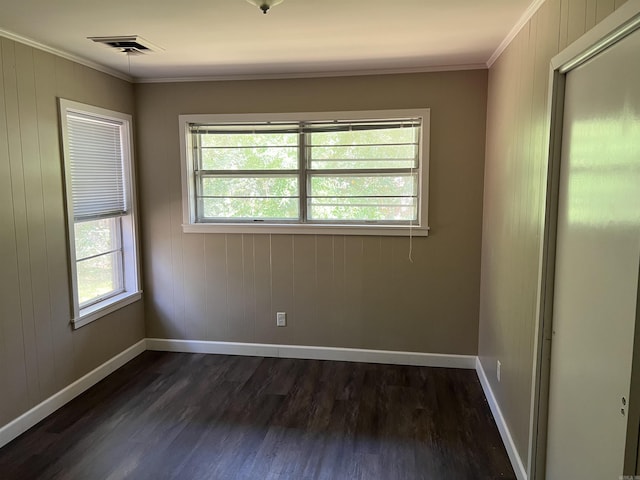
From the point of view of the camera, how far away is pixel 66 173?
314 centimetres

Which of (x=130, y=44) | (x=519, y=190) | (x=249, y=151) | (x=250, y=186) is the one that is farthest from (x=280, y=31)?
(x=519, y=190)

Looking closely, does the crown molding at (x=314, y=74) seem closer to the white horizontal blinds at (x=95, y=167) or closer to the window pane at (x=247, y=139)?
the window pane at (x=247, y=139)

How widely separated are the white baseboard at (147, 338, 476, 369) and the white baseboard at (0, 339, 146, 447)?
1.11ft

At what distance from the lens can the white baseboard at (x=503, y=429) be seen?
2.34 metres

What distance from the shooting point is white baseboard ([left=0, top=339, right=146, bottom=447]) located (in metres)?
2.73

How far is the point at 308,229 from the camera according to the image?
3.84 meters

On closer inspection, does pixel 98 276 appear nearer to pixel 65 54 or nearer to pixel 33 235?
pixel 33 235

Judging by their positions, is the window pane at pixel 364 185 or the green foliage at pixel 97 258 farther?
the window pane at pixel 364 185

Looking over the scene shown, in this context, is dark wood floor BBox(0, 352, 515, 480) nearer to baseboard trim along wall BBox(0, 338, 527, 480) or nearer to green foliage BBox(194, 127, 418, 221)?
baseboard trim along wall BBox(0, 338, 527, 480)

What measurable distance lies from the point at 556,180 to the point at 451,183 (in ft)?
5.39

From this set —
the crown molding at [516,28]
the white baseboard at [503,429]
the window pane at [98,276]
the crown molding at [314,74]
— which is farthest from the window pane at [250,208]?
the white baseboard at [503,429]

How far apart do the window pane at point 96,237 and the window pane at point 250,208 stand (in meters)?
0.74

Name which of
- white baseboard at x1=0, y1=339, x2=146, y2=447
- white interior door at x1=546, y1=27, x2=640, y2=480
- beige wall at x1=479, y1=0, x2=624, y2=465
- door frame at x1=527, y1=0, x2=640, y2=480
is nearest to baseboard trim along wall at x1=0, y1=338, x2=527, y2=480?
white baseboard at x1=0, y1=339, x2=146, y2=447

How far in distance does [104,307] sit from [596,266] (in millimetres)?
3389
